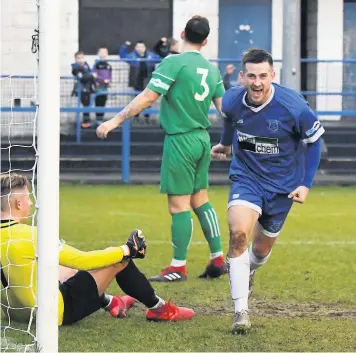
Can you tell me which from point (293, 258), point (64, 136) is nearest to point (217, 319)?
point (293, 258)

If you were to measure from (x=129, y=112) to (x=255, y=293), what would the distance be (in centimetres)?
161

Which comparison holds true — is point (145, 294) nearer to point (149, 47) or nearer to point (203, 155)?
point (203, 155)

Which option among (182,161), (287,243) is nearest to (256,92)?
(182,161)

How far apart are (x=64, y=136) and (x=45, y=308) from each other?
628 inches

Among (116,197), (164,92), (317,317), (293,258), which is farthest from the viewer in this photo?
(116,197)

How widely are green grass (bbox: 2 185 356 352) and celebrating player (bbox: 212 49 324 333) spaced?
365 millimetres

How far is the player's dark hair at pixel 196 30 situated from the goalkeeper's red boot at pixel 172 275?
181 cm

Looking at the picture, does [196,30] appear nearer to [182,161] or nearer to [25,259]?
[182,161]

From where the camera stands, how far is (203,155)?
902 cm

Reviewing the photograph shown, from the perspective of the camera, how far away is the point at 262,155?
7.21 meters

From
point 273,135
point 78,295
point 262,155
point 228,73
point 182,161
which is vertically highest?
point 228,73

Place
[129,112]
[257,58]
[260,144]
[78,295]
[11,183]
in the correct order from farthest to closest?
[129,112] < [260,144] < [257,58] < [78,295] < [11,183]

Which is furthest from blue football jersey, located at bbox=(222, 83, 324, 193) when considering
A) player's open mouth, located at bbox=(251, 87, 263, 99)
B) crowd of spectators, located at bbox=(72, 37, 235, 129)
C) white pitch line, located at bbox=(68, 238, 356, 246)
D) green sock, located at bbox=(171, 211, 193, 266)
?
crowd of spectators, located at bbox=(72, 37, 235, 129)

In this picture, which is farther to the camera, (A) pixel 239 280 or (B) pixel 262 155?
(B) pixel 262 155
